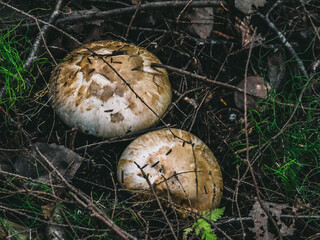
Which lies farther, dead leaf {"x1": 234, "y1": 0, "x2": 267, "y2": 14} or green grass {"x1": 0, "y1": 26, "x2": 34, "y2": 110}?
dead leaf {"x1": 234, "y1": 0, "x2": 267, "y2": 14}

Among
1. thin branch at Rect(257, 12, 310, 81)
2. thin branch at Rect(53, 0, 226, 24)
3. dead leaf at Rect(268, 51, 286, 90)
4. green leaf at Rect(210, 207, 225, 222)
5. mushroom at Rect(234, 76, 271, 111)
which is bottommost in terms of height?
green leaf at Rect(210, 207, 225, 222)

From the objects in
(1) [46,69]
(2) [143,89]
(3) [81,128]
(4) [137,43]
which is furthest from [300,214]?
(1) [46,69]

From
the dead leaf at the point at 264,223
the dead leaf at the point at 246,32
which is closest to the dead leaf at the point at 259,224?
the dead leaf at the point at 264,223

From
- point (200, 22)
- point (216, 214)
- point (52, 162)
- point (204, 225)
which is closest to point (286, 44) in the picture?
point (200, 22)

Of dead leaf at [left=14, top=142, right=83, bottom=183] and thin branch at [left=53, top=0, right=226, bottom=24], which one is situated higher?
thin branch at [left=53, top=0, right=226, bottom=24]

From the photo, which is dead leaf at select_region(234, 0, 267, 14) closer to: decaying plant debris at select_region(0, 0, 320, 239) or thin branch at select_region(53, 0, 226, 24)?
decaying plant debris at select_region(0, 0, 320, 239)

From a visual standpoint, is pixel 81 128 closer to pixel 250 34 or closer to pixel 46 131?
pixel 46 131

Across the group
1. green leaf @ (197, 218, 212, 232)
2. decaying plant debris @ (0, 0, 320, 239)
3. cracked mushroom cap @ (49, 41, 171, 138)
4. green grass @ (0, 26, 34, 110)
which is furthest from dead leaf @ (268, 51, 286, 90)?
green grass @ (0, 26, 34, 110)
